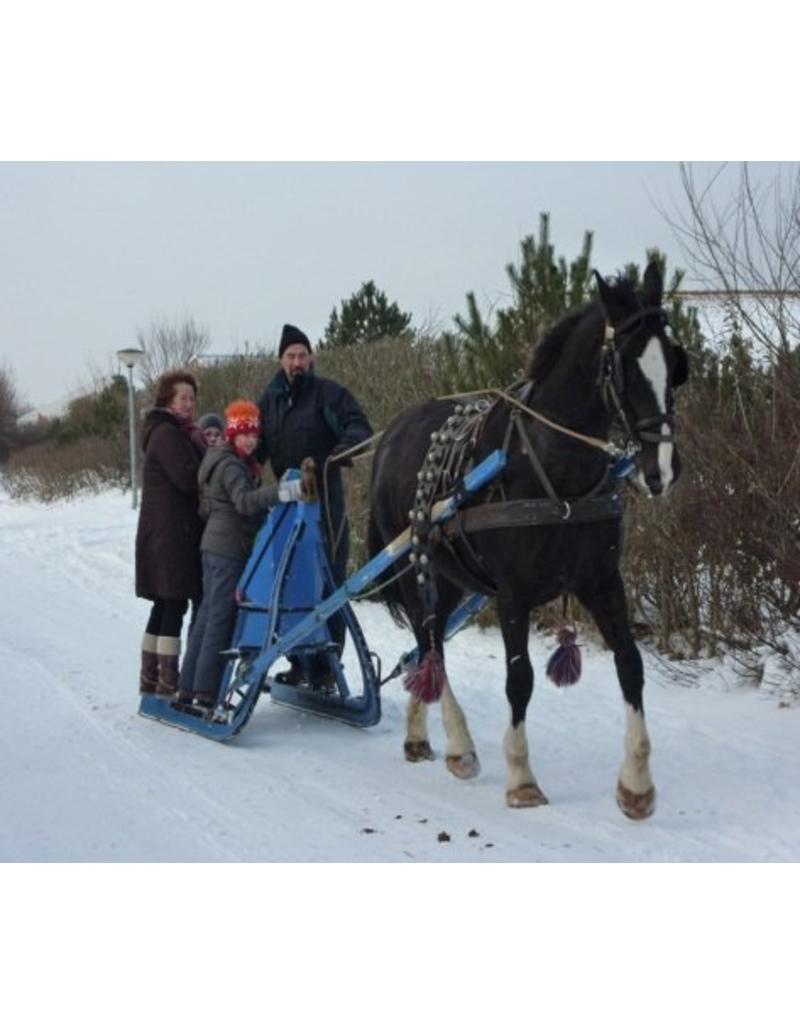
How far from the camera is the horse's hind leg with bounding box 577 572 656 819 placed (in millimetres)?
4586

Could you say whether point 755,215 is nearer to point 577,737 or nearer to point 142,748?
point 577,737

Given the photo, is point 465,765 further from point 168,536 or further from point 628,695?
point 168,536

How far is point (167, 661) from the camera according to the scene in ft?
21.5

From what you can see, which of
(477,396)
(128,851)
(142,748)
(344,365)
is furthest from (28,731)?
(344,365)

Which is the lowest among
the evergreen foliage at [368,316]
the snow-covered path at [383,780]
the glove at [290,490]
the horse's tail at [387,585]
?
the snow-covered path at [383,780]

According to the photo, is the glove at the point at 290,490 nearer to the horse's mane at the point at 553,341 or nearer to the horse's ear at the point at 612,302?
the horse's mane at the point at 553,341

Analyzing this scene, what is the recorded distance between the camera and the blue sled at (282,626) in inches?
234

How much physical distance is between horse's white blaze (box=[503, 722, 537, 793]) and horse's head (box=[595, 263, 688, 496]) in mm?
1267

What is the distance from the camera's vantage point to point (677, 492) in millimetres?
6562

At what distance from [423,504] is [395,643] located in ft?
12.3

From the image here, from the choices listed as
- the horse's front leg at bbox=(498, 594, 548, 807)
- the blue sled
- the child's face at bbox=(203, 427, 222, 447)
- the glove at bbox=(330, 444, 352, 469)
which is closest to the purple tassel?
the horse's front leg at bbox=(498, 594, 548, 807)

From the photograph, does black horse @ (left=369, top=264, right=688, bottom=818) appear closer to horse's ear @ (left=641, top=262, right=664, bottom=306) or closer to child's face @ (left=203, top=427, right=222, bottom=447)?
horse's ear @ (left=641, top=262, right=664, bottom=306)

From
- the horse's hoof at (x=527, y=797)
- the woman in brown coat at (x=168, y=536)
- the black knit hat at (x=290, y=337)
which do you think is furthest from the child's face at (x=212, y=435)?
the horse's hoof at (x=527, y=797)

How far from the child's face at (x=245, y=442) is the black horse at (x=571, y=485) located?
140 cm
